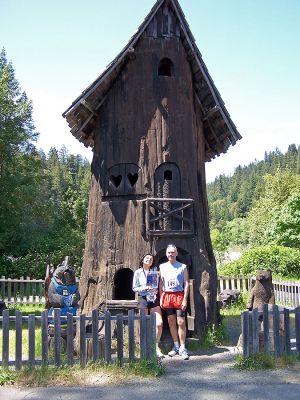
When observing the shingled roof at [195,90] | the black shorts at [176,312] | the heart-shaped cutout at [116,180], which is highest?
the shingled roof at [195,90]

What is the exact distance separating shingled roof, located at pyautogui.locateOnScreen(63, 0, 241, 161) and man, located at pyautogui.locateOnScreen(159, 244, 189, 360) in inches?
173

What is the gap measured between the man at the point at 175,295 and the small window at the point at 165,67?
5.29m

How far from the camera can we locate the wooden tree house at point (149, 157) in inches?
439

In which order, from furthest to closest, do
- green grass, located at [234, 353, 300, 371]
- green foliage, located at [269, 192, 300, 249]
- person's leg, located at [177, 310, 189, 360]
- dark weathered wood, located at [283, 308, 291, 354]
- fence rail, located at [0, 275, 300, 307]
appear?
green foliage, located at [269, 192, 300, 249] → fence rail, located at [0, 275, 300, 307] → person's leg, located at [177, 310, 189, 360] → dark weathered wood, located at [283, 308, 291, 354] → green grass, located at [234, 353, 300, 371]

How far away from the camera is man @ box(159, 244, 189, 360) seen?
31.2ft

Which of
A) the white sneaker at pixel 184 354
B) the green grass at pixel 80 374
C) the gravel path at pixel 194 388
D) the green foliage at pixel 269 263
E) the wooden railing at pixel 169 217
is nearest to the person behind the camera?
the gravel path at pixel 194 388

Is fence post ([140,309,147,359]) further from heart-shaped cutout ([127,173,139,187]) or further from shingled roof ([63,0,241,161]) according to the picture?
shingled roof ([63,0,241,161])

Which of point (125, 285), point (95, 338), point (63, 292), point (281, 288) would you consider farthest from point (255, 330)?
point (281, 288)

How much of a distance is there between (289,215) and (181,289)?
27.2m

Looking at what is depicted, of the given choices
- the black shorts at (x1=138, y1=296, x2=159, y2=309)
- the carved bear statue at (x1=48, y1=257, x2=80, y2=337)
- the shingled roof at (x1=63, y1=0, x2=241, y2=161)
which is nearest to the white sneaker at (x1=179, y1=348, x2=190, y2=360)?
the black shorts at (x1=138, y1=296, x2=159, y2=309)

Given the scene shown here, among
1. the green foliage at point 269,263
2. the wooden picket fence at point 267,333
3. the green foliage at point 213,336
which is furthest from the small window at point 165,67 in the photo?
the green foliage at point 269,263

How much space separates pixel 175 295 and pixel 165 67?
6.46m

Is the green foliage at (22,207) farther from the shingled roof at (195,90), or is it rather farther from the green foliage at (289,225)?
the green foliage at (289,225)

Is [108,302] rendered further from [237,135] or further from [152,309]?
[237,135]
